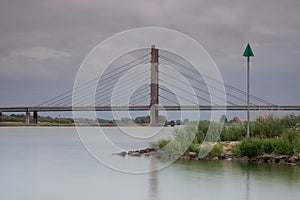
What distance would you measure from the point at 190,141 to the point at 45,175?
17.4ft

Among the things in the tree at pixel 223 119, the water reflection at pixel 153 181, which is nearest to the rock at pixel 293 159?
the water reflection at pixel 153 181

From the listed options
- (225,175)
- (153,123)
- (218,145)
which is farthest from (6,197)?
(153,123)

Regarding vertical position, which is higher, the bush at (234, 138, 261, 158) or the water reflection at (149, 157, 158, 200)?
the bush at (234, 138, 261, 158)

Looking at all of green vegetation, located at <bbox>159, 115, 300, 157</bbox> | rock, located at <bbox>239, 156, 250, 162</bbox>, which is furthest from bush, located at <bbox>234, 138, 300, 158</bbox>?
rock, located at <bbox>239, 156, 250, 162</bbox>

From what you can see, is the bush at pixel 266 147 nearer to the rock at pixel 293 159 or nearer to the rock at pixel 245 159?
the rock at pixel 245 159

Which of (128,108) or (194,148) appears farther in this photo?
(128,108)

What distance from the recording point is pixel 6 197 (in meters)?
12.1

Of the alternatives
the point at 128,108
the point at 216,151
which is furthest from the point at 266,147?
the point at 128,108

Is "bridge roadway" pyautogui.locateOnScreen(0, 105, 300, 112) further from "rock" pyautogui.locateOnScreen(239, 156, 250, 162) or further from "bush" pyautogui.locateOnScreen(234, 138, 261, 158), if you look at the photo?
"rock" pyautogui.locateOnScreen(239, 156, 250, 162)

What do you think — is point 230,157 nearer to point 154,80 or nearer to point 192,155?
point 192,155

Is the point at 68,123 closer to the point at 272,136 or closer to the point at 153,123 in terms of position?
the point at 153,123

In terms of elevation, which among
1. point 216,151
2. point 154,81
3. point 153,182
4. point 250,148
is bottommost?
point 153,182

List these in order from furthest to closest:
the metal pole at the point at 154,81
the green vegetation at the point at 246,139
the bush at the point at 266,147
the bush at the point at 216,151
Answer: the metal pole at the point at 154,81
the bush at the point at 216,151
the green vegetation at the point at 246,139
the bush at the point at 266,147

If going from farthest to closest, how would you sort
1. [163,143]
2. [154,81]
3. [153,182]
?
[154,81] < [163,143] < [153,182]
